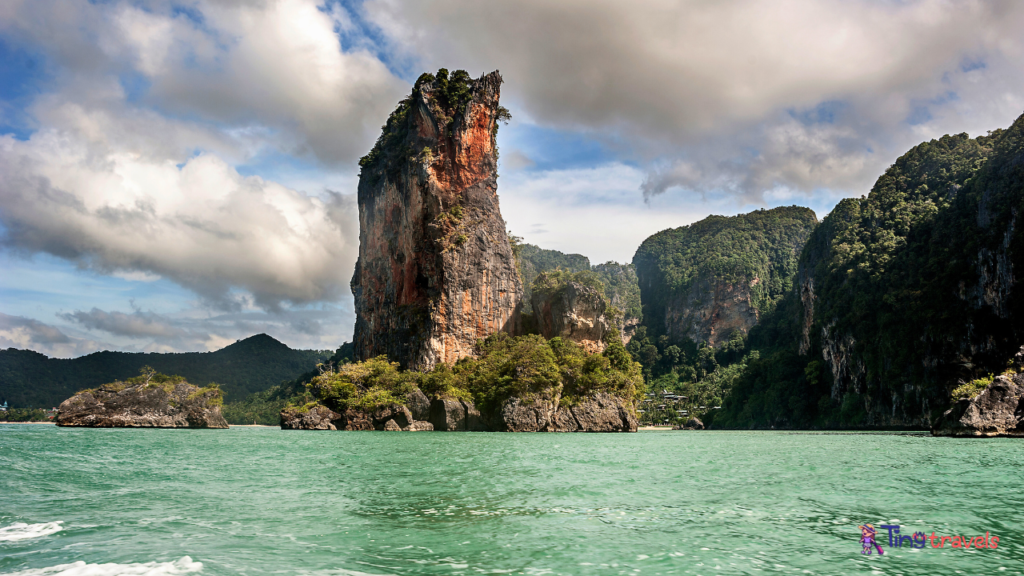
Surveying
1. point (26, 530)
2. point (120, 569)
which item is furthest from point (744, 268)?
point (120, 569)

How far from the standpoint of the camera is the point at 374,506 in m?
12.9

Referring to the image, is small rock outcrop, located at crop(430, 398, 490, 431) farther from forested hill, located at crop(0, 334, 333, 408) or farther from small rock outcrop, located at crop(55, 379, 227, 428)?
forested hill, located at crop(0, 334, 333, 408)

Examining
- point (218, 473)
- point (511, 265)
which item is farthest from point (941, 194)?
point (218, 473)

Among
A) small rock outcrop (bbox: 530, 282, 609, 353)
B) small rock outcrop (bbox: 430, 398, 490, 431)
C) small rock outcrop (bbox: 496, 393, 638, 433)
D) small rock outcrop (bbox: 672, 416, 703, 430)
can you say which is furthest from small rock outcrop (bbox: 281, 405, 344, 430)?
small rock outcrop (bbox: 672, 416, 703, 430)

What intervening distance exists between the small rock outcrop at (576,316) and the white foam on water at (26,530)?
67.9 meters

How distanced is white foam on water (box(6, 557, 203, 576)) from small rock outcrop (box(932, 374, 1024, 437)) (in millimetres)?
45083

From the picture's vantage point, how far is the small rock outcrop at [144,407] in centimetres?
5700

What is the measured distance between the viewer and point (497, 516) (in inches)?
463

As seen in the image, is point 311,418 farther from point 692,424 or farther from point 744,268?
point 744,268

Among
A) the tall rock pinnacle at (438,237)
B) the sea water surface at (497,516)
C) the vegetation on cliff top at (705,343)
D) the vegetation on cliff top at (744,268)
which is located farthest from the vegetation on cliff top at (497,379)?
the vegetation on cliff top at (744,268)

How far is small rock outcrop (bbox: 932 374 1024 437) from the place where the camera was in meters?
37.0

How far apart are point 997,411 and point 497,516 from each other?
4043cm

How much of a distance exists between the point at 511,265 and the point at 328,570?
242ft

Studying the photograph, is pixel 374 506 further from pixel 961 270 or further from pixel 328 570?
pixel 961 270
